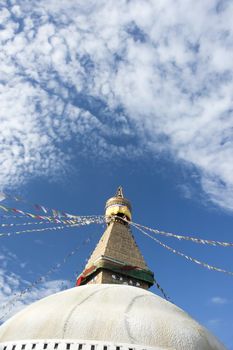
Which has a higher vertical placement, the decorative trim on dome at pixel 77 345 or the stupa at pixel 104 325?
the stupa at pixel 104 325

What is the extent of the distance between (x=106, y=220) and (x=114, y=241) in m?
2.80

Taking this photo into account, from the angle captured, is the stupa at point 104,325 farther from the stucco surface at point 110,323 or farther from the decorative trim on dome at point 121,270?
the decorative trim on dome at point 121,270

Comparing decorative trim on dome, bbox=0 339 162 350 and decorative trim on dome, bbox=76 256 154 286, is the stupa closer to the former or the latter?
decorative trim on dome, bbox=0 339 162 350

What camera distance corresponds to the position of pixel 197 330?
9.24m

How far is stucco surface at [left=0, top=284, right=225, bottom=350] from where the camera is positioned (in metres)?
8.14

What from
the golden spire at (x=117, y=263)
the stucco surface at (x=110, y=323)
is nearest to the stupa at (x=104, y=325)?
the stucco surface at (x=110, y=323)

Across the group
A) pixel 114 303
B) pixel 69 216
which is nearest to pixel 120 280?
pixel 69 216

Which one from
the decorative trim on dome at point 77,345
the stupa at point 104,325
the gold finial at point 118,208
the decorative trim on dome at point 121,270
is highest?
the gold finial at point 118,208

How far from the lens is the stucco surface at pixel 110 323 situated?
26.7ft

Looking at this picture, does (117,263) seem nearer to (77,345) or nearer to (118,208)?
(118,208)

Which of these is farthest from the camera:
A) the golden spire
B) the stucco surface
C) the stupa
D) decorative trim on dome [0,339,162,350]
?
the golden spire

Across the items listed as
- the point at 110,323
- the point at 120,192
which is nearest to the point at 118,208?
the point at 120,192

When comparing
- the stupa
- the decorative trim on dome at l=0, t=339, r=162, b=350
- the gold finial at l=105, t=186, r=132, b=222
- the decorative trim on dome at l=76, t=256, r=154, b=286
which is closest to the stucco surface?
the stupa

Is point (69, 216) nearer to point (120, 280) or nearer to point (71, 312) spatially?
point (120, 280)
